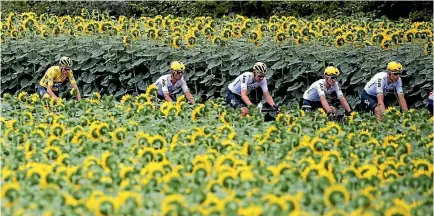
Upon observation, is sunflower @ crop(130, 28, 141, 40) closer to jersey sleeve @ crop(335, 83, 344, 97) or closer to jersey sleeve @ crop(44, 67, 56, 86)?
jersey sleeve @ crop(44, 67, 56, 86)

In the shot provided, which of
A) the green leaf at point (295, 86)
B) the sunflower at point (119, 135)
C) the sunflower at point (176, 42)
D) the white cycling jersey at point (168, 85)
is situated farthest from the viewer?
the sunflower at point (176, 42)

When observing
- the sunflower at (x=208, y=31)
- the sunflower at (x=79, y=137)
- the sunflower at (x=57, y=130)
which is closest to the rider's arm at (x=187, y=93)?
the sunflower at (x=208, y=31)

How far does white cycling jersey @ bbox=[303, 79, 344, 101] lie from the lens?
13172 millimetres

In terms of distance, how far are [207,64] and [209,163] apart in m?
7.75

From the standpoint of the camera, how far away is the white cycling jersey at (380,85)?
13125mm

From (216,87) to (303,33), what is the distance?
193 centimetres

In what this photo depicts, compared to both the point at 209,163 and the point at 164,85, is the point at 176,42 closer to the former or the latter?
the point at 164,85

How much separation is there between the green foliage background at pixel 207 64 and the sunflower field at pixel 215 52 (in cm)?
2

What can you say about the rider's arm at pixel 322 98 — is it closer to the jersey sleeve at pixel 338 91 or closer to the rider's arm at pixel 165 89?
the jersey sleeve at pixel 338 91

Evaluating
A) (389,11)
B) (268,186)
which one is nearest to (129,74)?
(389,11)

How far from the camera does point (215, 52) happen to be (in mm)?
15414

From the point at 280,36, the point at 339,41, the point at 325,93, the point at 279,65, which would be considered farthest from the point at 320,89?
the point at 280,36

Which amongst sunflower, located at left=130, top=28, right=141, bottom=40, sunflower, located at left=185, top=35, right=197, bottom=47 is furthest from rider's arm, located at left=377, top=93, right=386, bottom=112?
sunflower, located at left=130, top=28, right=141, bottom=40

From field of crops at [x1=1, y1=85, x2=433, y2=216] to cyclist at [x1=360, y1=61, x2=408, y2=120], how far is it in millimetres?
1837
